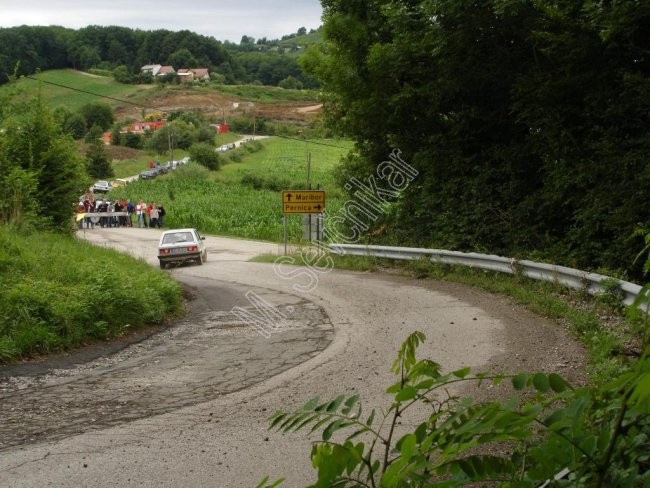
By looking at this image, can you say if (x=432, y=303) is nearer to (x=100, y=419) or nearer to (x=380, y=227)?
(x=100, y=419)

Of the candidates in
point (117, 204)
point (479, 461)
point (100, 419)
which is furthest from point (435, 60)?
point (117, 204)

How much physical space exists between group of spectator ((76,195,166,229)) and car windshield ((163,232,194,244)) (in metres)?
24.2

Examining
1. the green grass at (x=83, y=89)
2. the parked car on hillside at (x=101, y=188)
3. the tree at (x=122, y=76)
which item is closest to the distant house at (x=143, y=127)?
the green grass at (x=83, y=89)

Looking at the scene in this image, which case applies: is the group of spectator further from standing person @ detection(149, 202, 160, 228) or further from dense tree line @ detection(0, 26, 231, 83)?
dense tree line @ detection(0, 26, 231, 83)

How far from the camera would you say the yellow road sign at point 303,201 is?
86.0ft

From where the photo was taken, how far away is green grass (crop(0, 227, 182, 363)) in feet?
36.2

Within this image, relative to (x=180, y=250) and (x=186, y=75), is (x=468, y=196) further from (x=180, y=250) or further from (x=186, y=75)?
(x=186, y=75)

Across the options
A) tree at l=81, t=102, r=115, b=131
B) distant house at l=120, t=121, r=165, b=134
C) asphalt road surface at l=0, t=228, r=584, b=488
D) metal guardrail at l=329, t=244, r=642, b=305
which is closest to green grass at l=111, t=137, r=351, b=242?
metal guardrail at l=329, t=244, r=642, b=305

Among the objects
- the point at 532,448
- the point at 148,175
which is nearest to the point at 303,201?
the point at 532,448

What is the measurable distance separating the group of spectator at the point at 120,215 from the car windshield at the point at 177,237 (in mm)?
24211

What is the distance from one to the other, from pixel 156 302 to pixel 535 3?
9.73 m

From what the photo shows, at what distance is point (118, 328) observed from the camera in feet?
41.7

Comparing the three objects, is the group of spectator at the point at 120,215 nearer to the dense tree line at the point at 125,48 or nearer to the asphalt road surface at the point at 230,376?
the asphalt road surface at the point at 230,376

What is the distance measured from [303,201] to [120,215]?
108 ft
